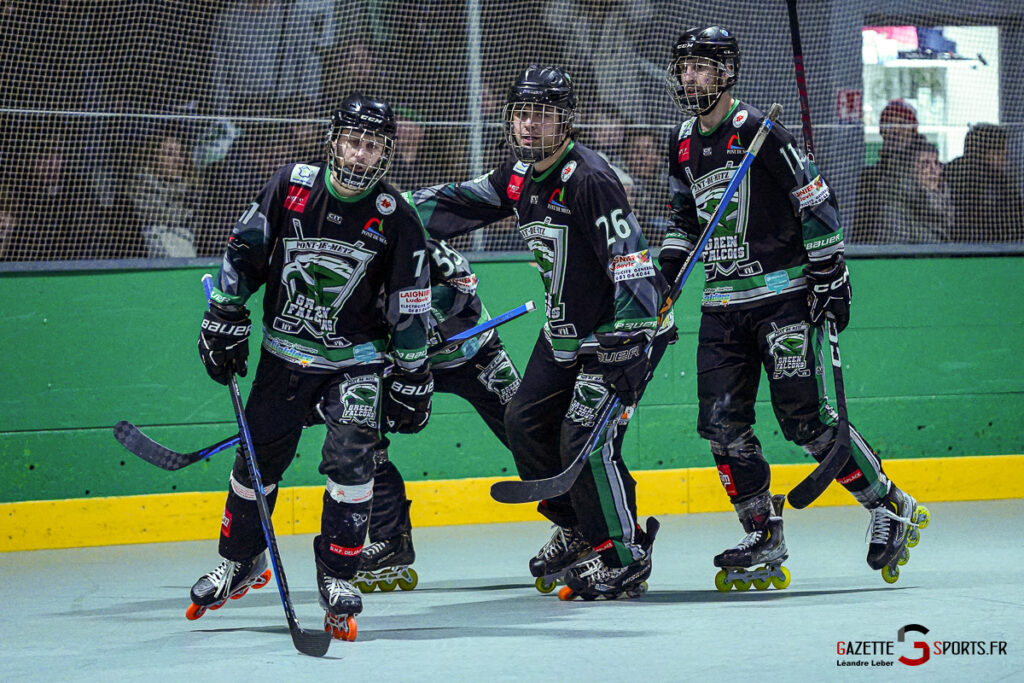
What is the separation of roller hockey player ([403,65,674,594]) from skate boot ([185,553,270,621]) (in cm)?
87

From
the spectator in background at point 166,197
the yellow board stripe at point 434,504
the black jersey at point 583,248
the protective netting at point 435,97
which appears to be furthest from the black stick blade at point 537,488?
the spectator in background at point 166,197

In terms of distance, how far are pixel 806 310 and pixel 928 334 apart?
2215mm

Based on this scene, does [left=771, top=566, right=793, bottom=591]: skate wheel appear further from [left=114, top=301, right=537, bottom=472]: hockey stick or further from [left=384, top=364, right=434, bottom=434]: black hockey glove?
[left=114, top=301, right=537, bottom=472]: hockey stick

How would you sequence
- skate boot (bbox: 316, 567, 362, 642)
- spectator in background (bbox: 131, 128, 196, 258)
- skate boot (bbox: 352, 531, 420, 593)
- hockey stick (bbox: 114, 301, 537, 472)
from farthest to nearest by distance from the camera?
spectator in background (bbox: 131, 128, 196, 258) → skate boot (bbox: 352, 531, 420, 593) → hockey stick (bbox: 114, 301, 537, 472) → skate boot (bbox: 316, 567, 362, 642)

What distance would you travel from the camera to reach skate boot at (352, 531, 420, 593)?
425 cm

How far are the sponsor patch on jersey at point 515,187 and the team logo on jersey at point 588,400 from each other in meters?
0.60

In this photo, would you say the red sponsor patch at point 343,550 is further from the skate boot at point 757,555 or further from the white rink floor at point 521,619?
the skate boot at point 757,555

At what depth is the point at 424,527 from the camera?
18.3 feet

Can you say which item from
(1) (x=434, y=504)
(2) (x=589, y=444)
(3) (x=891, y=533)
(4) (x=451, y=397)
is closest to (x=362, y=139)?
(2) (x=589, y=444)

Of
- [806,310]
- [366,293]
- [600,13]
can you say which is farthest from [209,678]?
[600,13]

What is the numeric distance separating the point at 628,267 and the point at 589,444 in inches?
20.3

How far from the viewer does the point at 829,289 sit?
12.9 ft

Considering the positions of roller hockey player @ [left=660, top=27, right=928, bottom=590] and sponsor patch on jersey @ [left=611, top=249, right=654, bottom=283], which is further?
roller hockey player @ [left=660, top=27, right=928, bottom=590]

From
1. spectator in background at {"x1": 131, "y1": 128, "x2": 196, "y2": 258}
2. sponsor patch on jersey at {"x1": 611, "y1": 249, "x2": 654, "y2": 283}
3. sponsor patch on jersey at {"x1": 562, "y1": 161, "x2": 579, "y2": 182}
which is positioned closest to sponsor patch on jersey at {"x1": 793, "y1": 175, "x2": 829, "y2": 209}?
sponsor patch on jersey at {"x1": 611, "y1": 249, "x2": 654, "y2": 283}
